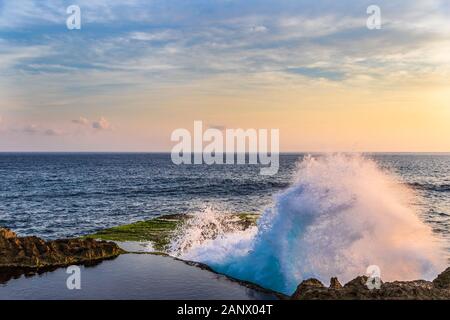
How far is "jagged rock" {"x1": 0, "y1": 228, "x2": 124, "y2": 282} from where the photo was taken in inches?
1070

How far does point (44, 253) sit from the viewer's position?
28.3 metres

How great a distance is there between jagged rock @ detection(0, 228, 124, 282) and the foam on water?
838cm

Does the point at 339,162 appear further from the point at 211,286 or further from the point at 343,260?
the point at 211,286

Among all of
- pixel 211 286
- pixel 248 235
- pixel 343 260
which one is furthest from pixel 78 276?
pixel 343 260

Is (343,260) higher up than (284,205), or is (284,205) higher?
(284,205)

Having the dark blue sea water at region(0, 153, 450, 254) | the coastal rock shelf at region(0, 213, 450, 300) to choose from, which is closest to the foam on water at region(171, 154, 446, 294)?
the coastal rock shelf at region(0, 213, 450, 300)

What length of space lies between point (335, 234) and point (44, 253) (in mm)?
18147

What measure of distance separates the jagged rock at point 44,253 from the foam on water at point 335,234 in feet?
27.5

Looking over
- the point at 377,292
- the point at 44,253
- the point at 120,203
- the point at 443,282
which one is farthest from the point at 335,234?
the point at 120,203

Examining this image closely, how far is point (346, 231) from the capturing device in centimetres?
2434

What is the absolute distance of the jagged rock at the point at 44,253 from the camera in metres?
27.2

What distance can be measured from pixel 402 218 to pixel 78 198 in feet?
198
